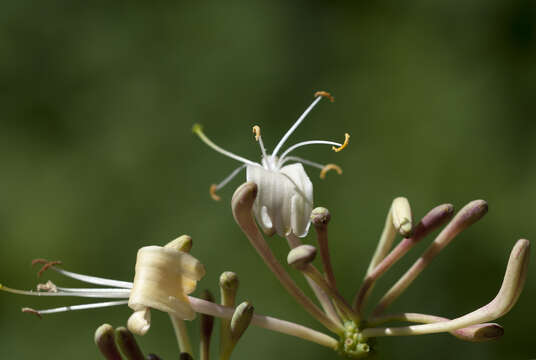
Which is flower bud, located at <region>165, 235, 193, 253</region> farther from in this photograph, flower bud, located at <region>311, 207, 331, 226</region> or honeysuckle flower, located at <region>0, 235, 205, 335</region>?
flower bud, located at <region>311, 207, 331, 226</region>

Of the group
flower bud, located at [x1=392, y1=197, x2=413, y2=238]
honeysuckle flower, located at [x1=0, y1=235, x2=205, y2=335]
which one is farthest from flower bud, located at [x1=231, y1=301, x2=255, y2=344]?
flower bud, located at [x1=392, y1=197, x2=413, y2=238]

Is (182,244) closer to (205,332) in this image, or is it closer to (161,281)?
(161,281)

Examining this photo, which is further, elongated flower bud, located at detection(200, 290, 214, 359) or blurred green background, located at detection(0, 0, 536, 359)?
blurred green background, located at detection(0, 0, 536, 359)

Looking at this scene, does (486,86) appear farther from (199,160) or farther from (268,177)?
(268,177)

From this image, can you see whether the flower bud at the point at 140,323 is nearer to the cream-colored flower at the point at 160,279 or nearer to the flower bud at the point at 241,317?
the cream-colored flower at the point at 160,279

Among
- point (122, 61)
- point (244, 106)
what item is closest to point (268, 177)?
point (244, 106)

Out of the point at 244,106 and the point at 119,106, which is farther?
the point at 119,106

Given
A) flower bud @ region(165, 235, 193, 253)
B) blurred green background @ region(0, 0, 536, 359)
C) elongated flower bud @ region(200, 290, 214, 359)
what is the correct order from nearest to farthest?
flower bud @ region(165, 235, 193, 253), elongated flower bud @ region(200, 290, 214, 359), blurred green background @ region(0, 0, 536, 359)

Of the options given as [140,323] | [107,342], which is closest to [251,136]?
[107,342]
